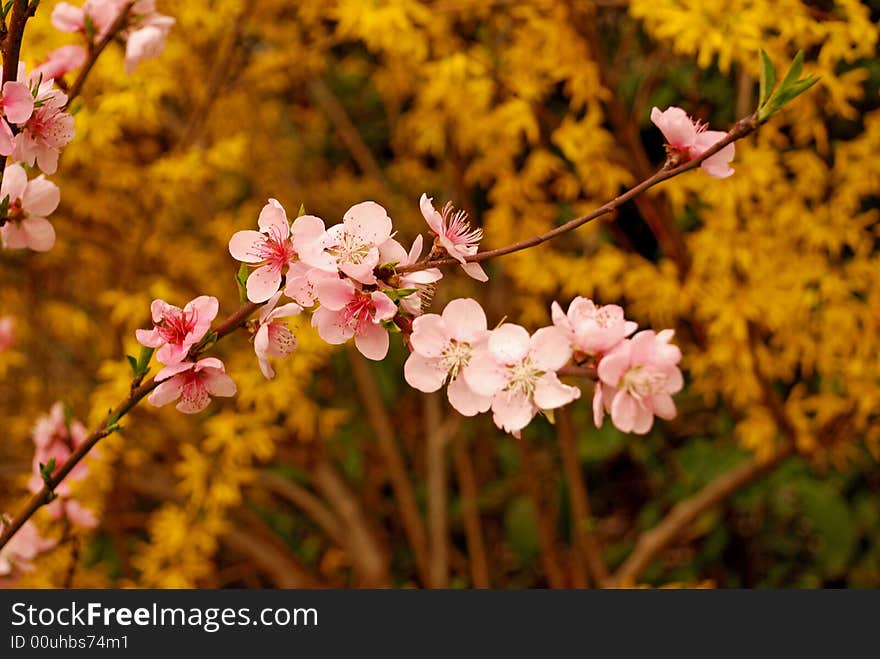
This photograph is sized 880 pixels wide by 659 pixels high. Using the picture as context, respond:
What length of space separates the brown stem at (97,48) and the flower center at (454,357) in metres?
0.40

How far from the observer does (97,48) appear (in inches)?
29.8

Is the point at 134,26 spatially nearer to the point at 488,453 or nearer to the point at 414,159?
the point at 414,159

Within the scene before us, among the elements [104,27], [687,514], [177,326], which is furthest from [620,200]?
[687,514]

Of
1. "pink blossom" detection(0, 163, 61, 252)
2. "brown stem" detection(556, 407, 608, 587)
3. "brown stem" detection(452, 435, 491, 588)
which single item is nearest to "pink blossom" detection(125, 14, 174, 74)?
"pink blossom" detection(0, 163, 61, 252)

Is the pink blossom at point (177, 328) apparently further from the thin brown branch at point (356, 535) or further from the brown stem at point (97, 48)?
the thin brown branch at point (356, 535)

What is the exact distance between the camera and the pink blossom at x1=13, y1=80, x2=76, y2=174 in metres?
0.65

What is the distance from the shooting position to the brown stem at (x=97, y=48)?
730mm

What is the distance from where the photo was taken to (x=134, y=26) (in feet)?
2.77

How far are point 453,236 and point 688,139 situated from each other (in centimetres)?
19

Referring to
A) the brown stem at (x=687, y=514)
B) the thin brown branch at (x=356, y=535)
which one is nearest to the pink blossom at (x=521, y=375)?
the brown stem at (x=687, y=514)

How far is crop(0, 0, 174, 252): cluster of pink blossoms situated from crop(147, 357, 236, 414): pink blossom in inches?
7.8

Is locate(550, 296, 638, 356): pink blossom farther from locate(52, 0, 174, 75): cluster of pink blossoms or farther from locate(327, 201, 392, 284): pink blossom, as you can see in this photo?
locate(52, 0, 174, 75): cluster of pink blossoms

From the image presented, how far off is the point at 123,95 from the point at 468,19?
629mm

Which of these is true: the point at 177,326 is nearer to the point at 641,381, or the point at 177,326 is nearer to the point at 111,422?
the point at 111,422
